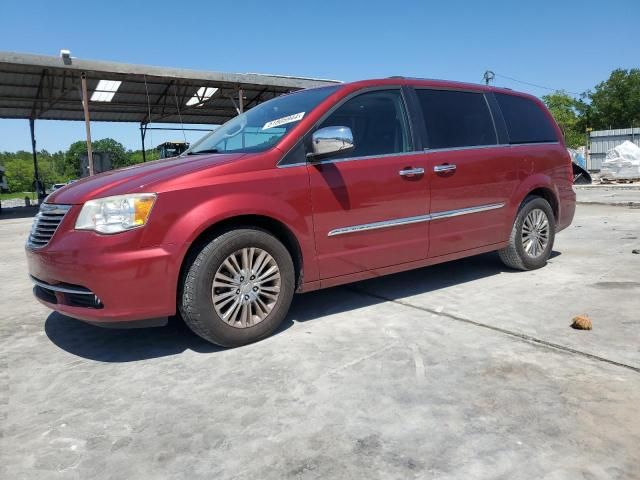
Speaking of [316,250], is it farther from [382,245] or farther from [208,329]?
[208,329]

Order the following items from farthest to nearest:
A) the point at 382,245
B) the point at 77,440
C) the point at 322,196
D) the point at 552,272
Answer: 1. the point at 552,272
2. the point at 382,245
3. the point at 322,196
4. the point at 77,440

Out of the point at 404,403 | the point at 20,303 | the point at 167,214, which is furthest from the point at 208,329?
the point at 20,303

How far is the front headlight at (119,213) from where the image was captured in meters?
2.90

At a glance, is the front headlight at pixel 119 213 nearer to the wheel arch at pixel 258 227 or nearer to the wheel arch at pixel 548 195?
the wheel arch at pixel 258 227

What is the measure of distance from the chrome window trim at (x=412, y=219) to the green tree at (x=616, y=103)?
81.3 meters

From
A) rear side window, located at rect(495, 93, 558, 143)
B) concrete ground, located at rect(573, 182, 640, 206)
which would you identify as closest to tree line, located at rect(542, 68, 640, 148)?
concrete ground, located at rect(573, 182, 640, 206)

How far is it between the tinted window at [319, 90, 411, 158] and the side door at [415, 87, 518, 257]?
0.24 metres

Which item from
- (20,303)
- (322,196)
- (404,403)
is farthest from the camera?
(20,303)

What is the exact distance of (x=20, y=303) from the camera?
468cm

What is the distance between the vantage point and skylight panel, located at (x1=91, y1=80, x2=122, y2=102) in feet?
58.9

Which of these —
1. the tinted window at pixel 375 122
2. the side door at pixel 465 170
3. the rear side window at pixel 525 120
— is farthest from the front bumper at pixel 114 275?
the rear side window at pixel 525 120

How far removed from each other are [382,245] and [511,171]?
68.3 inches

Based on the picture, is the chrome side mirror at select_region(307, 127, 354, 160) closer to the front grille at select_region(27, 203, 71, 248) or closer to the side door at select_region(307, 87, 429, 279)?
the side door at select_region(307, 87, 429, 279)

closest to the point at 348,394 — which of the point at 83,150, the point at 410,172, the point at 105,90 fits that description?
the point at 410,172
